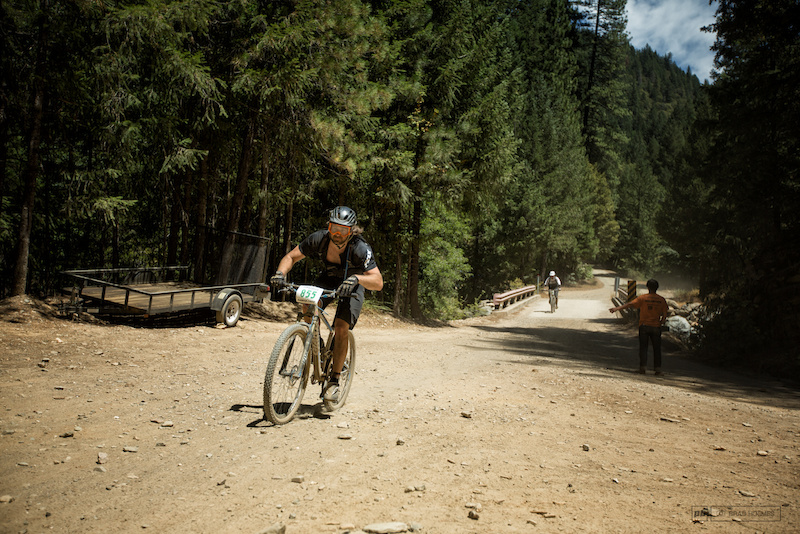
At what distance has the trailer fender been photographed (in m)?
12.4

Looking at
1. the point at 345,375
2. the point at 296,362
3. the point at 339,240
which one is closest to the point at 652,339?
the point at 345,375

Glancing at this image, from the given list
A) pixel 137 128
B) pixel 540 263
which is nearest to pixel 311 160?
pixel 137 128

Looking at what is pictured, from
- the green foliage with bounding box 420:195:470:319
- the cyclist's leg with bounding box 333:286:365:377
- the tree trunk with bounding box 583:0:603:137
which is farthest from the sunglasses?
the tree trunk with bounding box 583:0:603:137

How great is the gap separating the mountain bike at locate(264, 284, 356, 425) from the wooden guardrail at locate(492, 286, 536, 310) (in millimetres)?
25414

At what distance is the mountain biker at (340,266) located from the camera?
5492 mm

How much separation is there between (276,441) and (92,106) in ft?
36.9

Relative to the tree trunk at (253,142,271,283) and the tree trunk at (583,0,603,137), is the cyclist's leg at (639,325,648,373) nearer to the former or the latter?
the tree trunk at (253,142,271,283)

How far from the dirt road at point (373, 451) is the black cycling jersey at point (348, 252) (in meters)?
1.69

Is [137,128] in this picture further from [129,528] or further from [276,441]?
[129,528]

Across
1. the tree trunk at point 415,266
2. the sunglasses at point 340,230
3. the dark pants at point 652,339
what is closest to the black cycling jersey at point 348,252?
the sunglasses at point 340,230

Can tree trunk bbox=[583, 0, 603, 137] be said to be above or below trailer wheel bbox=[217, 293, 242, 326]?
above

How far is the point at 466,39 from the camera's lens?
19.2 meters

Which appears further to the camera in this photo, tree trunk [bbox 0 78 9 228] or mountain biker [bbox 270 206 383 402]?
tree trunk [bbox 0 78 9 228]

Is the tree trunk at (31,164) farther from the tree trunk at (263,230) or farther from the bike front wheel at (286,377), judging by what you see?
the bike front wheel at (286,377)
